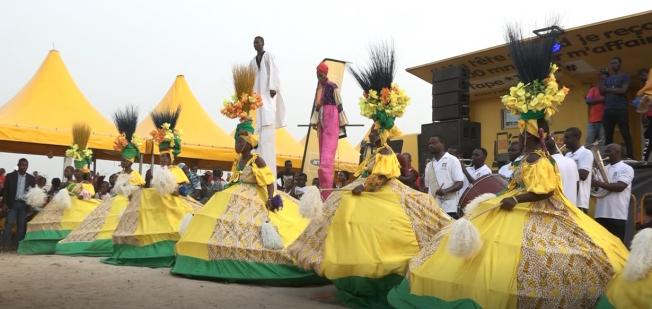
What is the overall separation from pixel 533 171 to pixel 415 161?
35.8 ft

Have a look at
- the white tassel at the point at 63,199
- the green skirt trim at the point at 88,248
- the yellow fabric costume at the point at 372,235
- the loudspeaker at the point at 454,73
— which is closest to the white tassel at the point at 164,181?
the green skirt trim at the point at 88,248

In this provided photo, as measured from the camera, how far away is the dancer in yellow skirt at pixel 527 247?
4902 mm

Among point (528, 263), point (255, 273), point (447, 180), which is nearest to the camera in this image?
point (528, 263)

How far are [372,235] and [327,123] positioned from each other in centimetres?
270

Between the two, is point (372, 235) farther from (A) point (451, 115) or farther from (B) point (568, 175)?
(A) point (451, 115)

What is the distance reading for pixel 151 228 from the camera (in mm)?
9727

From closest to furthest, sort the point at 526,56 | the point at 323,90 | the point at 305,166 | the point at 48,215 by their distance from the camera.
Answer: the point at 526,56
the point at 323,90
the point at 48,215
the point at 305,166

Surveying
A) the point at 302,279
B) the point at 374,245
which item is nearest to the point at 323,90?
the point at 302,279

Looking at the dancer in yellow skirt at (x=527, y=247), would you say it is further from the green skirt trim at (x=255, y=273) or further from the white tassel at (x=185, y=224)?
the white tassel at (x=185, y=224)

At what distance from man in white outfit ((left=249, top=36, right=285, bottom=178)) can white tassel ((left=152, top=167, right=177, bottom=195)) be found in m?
1.39

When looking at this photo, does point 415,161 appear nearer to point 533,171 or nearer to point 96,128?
point 96,128

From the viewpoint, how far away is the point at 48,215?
12.9 meters

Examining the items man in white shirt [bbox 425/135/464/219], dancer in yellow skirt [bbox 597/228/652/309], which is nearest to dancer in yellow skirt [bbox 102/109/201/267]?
man in white shirt [bbox 425/135/464/219]

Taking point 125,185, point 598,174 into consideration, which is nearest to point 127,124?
point 125,185
